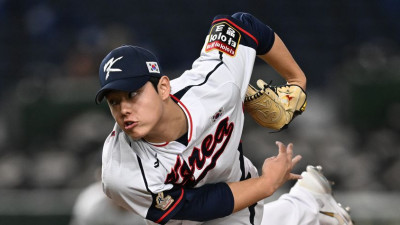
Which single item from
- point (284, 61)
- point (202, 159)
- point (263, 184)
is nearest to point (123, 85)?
point (202, 159)

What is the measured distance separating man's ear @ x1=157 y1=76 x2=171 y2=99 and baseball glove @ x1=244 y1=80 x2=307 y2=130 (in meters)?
0.62

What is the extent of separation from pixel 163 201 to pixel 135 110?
44 cm

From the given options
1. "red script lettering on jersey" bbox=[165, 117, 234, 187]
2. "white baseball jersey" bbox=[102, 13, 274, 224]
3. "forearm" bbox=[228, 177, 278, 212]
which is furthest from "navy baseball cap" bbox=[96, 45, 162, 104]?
"forearm" bbox=[228, 177, 278, 212]

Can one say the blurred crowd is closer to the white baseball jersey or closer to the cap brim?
the white baseball jersey

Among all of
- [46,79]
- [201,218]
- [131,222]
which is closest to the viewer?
[201,218]

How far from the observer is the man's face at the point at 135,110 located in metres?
3.13

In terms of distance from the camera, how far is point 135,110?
10.3ft

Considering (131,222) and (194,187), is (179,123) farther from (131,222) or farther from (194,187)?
(131,222)

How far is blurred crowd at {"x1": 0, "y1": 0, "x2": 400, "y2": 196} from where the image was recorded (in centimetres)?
753

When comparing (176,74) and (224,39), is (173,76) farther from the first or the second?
(224,39)

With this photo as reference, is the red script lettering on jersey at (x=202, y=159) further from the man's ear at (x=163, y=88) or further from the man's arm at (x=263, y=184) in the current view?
the man's ear at (x=163, y=88)

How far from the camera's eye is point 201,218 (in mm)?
3404

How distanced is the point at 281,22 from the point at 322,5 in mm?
631

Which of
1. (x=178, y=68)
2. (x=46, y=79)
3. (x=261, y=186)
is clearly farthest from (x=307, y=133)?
(x=261, y=186)
